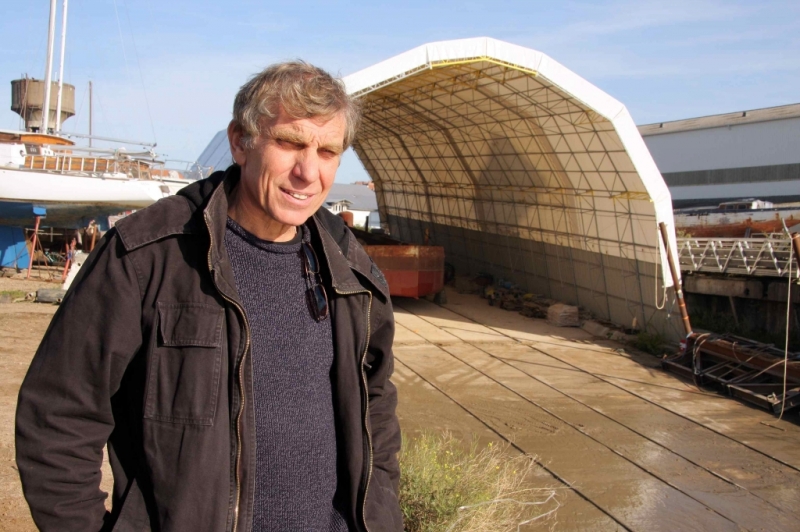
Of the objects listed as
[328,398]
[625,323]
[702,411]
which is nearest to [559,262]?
[625,323]

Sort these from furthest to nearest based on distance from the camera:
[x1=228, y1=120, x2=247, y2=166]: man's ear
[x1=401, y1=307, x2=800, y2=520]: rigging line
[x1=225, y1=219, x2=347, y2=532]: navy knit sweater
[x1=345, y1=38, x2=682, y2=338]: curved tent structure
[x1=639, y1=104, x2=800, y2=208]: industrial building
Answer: [x1=639, y1=104, x2=800, y2=208]: industrial building → [x1=345, y1=38, x2=682, y2=338]: curved tent structure → [x1=401, y1=307, x2=800, y2=520]: rigging line → [x1=228, y1=120, x2=247, y2=166]: man's ear → [x1=225, y1=219, x2=347, y2=532]: navy knit sweater

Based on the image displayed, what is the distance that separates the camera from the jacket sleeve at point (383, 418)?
219 centimetres

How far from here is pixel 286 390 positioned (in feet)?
6.23

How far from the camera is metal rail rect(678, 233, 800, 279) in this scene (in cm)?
1457

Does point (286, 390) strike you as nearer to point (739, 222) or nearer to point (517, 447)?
point (517, 447)

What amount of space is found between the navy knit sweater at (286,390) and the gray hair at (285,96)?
29 cm

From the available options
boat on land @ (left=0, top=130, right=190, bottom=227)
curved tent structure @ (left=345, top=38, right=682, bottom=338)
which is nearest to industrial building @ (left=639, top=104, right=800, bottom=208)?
curved tent structure @ (left=345, top=38, right=682, bottom=338)

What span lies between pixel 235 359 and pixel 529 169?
1836cm

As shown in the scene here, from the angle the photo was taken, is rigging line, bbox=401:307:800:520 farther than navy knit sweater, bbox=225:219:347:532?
Yes

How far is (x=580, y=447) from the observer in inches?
334

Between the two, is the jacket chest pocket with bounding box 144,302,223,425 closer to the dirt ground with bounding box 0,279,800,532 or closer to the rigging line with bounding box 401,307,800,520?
the dirt ground with bounding box 0,279,800,532

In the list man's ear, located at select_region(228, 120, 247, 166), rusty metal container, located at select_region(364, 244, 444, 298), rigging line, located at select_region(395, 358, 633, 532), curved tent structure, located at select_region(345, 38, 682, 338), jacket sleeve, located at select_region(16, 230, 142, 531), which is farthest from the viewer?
rusty metal container, located at select_region(364, 244, 444, 298)

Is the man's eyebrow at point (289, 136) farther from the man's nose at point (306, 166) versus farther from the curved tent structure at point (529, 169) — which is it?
the curved tent structure at point (529, 169)

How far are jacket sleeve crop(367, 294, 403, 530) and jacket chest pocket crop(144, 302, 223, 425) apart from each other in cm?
60
